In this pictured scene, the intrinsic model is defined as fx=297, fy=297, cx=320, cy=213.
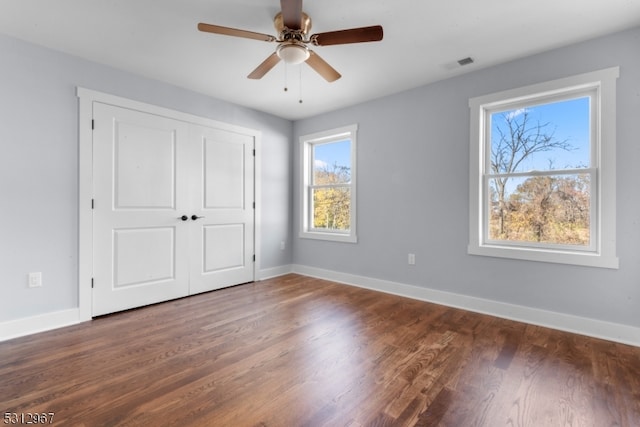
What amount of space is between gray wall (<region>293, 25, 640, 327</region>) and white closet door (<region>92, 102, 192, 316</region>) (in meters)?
1.95

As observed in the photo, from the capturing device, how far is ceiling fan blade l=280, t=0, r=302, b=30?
5.67 ft

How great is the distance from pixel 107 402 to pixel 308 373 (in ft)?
3.66

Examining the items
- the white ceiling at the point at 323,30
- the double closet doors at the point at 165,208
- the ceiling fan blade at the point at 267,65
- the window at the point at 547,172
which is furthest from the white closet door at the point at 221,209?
the window at the point at 547,172

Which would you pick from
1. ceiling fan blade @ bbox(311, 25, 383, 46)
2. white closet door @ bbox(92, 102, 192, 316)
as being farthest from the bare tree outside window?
white closet door @ bbox(92, 102, 192, 316)

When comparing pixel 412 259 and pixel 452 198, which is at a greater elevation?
pixel 452 198

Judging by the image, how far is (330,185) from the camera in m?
4.51

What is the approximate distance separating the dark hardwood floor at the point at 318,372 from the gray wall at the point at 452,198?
0.38 meters

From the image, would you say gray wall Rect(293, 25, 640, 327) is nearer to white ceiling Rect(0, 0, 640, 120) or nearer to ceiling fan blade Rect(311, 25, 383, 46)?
white ceiling Rect(0, 0, 640, 120)

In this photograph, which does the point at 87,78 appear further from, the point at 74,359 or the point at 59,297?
the point at 74,359

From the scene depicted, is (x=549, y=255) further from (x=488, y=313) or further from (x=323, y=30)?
(x=323, y=30)

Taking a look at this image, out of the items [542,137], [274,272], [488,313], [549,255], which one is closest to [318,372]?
[488,313]

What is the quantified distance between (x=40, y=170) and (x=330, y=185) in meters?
3.23

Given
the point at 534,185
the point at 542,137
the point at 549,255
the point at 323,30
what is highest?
the point at 323,30

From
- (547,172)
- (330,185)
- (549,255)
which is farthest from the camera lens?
(330,185)
